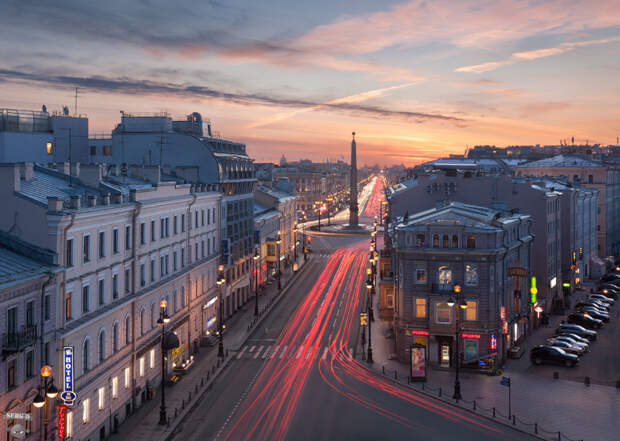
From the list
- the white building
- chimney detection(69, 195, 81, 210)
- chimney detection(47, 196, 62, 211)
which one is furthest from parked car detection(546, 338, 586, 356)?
chimney detection(47, 196, 62, 211)

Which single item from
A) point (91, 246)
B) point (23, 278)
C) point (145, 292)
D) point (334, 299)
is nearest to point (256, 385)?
point (145, 292)

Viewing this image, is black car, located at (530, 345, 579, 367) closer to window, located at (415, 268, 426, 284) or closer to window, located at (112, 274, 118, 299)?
window, located at (415, 268, 426, 284)

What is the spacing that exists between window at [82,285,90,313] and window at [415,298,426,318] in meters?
28.9

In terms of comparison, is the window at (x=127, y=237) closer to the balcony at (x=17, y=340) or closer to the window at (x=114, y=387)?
the window at (x=114, y=387)

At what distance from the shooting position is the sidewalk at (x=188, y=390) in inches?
1549

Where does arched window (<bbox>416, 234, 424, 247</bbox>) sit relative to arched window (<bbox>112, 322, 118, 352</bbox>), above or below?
above

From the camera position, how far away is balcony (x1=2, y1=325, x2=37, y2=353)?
2827 centimetres

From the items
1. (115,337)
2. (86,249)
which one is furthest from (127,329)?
(86,249)

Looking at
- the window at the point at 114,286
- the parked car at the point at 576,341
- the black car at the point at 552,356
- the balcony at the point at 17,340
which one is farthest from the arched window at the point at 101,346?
the parked car at the point at 576,341

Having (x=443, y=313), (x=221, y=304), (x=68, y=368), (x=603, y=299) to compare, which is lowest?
(x=603, y=299)

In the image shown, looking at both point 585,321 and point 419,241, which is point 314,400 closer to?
point 419,241

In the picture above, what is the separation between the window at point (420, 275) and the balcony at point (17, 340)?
3419 cm

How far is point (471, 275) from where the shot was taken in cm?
5503

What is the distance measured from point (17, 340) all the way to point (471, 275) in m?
37.5
